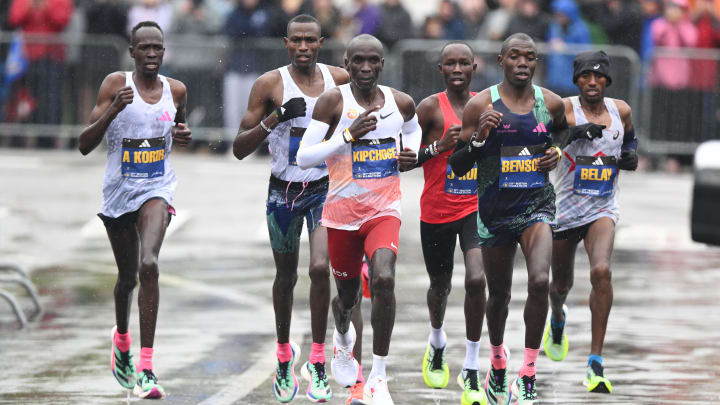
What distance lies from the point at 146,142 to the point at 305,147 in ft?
4.61

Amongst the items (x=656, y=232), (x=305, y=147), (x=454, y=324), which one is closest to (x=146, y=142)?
(x=305, y=147)

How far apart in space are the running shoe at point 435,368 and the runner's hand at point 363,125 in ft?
6.37

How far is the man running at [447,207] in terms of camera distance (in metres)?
11.0

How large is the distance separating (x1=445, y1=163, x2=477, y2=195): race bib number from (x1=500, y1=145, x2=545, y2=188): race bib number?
887mm

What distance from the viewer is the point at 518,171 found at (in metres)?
10.3

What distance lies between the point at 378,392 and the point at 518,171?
1629mm

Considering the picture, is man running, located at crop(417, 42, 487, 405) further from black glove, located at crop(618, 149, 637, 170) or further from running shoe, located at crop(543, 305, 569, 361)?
black glove, located at crop(618, 149, 637, 170)

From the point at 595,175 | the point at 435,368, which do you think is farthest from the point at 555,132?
the point at 435,368

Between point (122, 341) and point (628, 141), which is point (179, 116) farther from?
point (628, 141)

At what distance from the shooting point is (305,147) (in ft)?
33.9

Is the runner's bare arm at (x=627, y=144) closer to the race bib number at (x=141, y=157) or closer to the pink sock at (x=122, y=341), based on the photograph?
the race bib number at (x=141, y=157)

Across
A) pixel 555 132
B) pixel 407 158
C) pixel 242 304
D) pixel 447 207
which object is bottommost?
pixel 242 304

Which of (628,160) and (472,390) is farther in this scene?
(628,160)

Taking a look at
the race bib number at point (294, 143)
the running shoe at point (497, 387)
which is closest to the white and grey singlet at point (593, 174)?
the running shoe at point (497, 387)
